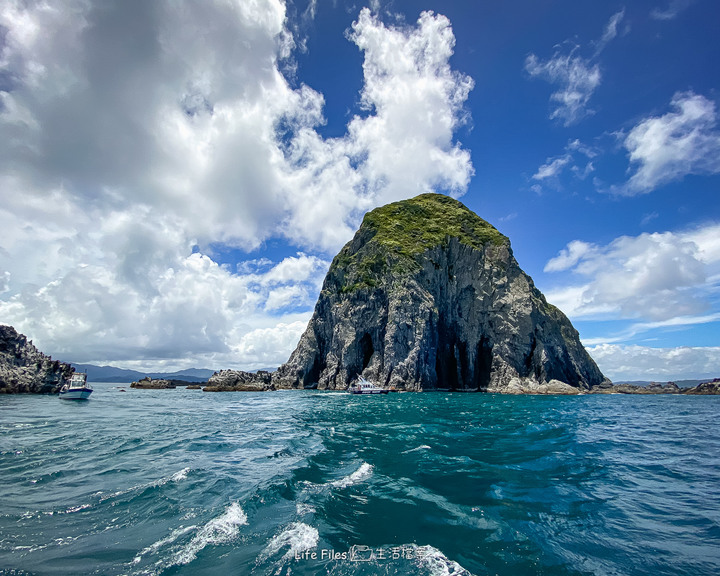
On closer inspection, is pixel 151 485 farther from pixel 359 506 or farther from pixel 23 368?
pixel 23 368

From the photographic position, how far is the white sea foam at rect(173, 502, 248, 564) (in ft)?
23.0

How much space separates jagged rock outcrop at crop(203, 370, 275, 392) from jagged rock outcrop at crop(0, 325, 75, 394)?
32.5 meters

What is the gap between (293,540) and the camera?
25.3 ft

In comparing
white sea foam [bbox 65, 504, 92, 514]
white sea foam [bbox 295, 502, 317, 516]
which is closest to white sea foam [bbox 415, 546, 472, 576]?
white sea foam [bbox 295, 502, 317, 516]

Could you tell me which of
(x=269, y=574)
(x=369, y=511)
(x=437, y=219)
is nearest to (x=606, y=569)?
(x=369, y=511)

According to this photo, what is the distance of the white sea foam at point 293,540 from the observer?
7.16 metres

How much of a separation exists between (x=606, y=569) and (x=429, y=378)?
79677mm

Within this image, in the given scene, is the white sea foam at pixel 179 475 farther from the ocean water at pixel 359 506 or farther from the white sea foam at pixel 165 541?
the white sea foam at pixel 165 541

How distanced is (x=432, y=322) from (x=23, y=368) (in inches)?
3572

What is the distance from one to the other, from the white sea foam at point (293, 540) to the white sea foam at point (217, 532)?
1.15 meters

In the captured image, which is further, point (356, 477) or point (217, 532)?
point (356, 477)

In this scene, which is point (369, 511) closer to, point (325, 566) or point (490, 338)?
point (325, 566)

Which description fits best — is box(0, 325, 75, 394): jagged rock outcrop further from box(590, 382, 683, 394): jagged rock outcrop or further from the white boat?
box(590, 382, 683, 394): jagged rock outcrop

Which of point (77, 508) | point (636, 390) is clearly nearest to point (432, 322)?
point (636, 390)
